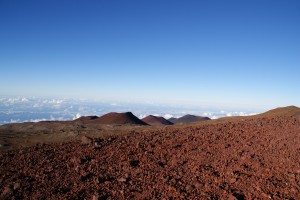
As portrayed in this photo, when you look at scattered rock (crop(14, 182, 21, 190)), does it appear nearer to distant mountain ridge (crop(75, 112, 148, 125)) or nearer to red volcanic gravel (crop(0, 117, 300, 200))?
red volcanic gravel (crop(0, 117, 300, 200))

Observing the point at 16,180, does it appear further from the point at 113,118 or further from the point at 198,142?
the point at 113,118

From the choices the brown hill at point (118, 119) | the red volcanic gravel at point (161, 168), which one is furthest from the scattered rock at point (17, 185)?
the brown hill at point (118, 119)

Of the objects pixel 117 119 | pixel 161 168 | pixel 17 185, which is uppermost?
pixel 117 119

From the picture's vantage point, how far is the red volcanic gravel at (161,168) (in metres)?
7.30

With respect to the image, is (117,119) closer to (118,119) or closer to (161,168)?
(118,119)

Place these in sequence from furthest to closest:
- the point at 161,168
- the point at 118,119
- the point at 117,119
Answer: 1. the point at 118,119
2. the point at 117,119
3. the point at 161,168

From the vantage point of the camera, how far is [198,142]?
1202 cm

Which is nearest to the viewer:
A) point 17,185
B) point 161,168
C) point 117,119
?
Result: point 17,185

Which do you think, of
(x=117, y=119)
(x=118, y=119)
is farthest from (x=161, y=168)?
(x=118, y=119)

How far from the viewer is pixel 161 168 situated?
354 inches

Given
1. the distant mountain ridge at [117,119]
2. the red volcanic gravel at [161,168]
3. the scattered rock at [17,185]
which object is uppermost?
the distant mountain ridge at [117,119]

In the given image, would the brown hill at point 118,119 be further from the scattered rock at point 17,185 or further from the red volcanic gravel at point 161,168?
the scattered rock at point 17,185

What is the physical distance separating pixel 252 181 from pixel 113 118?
39.7 m

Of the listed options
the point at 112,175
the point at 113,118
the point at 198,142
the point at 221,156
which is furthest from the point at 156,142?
the point at 113,118
